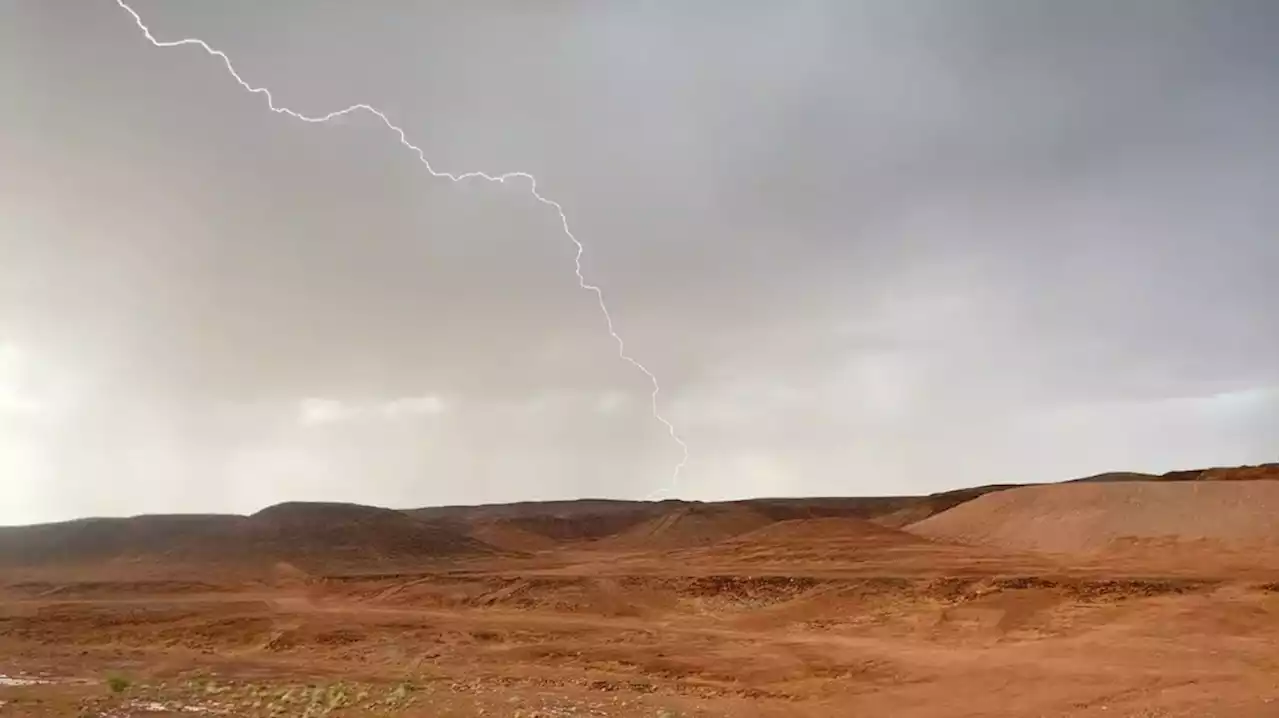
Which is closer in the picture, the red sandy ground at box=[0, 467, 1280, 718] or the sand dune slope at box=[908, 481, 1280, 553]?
the red sandy ground at box=[0, 467, 1280, 718]

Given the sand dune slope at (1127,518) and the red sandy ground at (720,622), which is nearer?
the red sandy ground at (720,622)

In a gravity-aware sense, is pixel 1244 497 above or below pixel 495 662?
above

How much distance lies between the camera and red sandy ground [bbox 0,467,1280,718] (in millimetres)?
15500

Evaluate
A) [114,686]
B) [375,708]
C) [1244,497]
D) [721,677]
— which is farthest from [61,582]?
[1244,497]

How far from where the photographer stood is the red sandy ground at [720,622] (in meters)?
15.5

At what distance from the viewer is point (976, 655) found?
61.1ft

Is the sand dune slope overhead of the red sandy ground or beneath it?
overhead

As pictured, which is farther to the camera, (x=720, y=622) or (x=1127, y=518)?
(x=1127, y=518)

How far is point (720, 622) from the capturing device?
24.8 metres

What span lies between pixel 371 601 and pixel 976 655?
20742 mm

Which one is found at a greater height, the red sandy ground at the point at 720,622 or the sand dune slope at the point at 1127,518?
the sand dune slope at the point at 1127,518

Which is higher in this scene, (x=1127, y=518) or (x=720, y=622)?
(x=1127, y=518)

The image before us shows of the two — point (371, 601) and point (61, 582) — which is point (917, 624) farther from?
point (61, 582)

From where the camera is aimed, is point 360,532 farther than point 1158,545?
Yes
